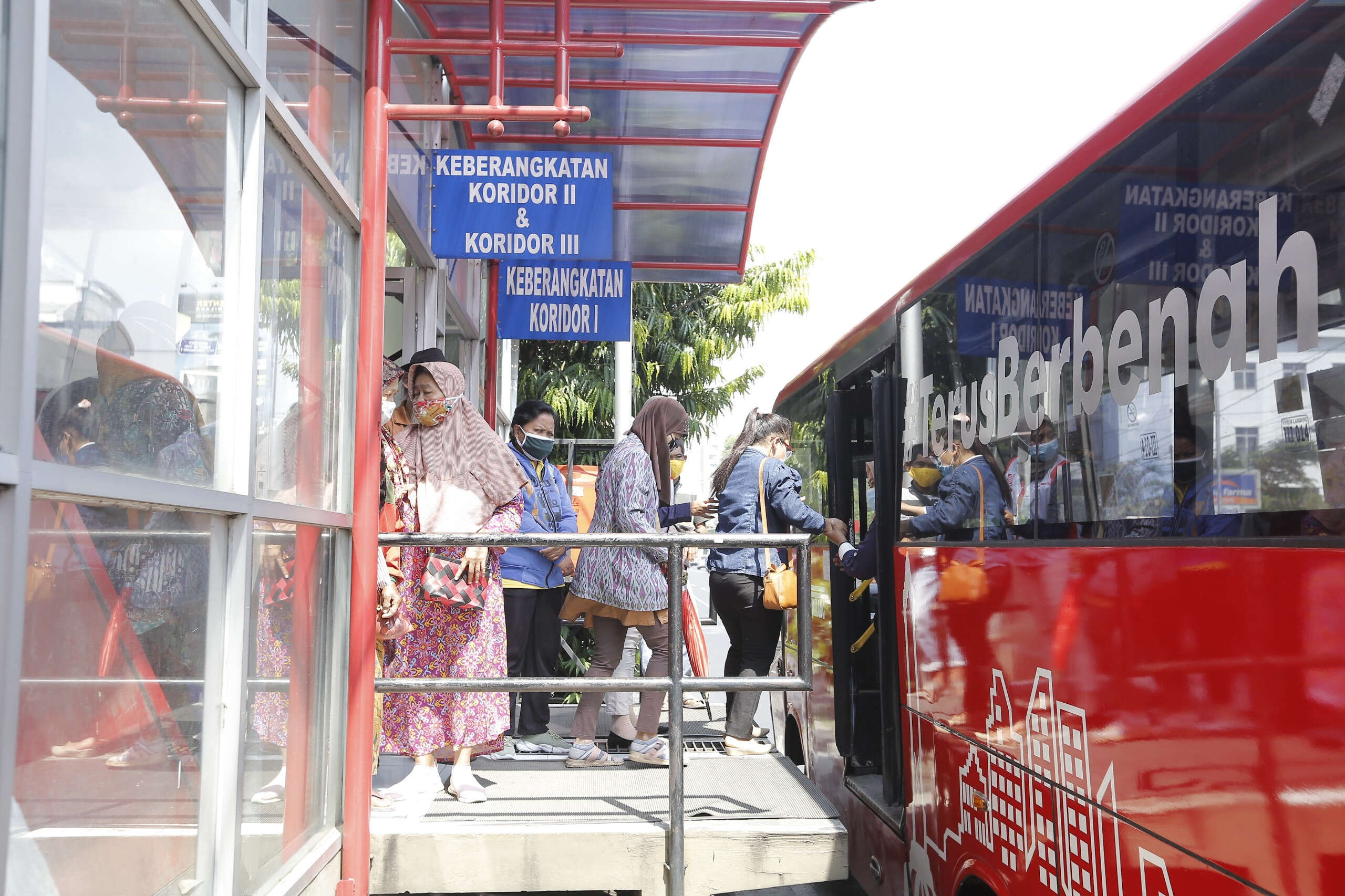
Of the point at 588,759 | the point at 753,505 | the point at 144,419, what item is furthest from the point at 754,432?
the point at 144,419

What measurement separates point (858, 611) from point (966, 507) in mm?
2277

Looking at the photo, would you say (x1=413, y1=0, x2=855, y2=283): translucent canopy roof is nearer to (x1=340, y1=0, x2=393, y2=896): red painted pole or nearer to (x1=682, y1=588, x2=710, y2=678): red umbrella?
(x1=340, y1=0, x2=393, y2=896): red painted pole

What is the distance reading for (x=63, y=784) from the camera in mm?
1883

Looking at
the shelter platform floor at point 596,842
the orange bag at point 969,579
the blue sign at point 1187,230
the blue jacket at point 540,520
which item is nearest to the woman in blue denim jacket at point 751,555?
the blue jacket at point 540,520

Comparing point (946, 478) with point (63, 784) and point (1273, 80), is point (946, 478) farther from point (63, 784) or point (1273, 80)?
point (63, 784)

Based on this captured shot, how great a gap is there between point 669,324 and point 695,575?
5424 millimetres

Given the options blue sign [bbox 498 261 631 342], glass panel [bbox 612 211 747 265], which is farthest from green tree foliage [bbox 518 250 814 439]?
blue sign [bbox 498 261 631 342]

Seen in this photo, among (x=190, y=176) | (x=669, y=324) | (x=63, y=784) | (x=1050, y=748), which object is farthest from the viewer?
(x=669, y=324)

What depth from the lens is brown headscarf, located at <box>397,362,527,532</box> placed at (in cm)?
441

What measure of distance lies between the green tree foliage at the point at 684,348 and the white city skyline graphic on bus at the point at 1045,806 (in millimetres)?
18652

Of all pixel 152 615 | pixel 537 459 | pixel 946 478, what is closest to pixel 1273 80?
pixel 946 478

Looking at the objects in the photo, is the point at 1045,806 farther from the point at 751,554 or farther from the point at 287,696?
the point at 751,554

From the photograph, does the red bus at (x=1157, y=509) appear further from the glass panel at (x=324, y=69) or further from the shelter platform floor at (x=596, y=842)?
the glass panel at (x=324, y=69)

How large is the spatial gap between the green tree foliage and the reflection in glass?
1844 centimetres
